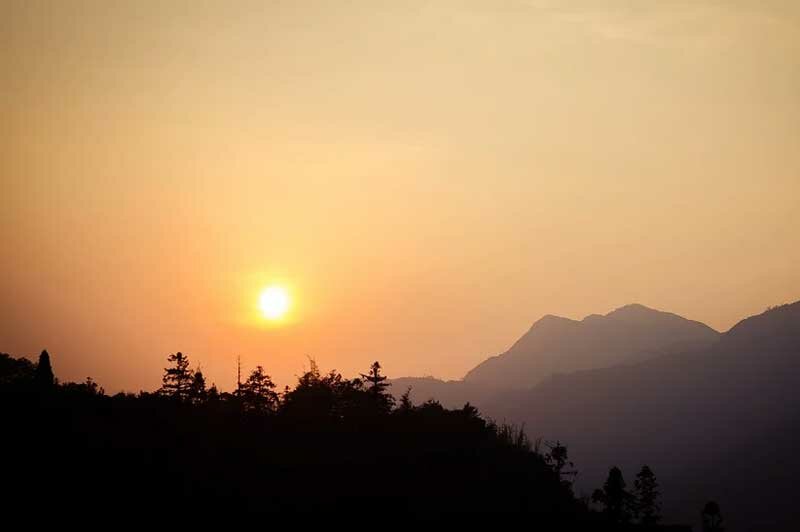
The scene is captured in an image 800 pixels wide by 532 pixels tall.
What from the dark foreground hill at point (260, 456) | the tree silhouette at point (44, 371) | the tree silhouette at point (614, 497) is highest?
the tree silhouette at point (44, 371)

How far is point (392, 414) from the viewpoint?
8494 centimetres

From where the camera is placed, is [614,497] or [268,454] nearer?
[268,454]

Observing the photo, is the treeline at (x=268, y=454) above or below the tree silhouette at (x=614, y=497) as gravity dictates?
above

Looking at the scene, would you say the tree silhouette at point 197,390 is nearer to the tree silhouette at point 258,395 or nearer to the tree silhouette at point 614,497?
the tree silhouette at point 258,395

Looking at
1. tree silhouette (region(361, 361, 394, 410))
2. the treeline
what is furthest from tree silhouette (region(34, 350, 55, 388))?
tree silhouette (region(361, 361, 394, 410))

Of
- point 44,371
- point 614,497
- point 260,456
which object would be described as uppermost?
point 44,371

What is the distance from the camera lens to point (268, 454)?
7344cm

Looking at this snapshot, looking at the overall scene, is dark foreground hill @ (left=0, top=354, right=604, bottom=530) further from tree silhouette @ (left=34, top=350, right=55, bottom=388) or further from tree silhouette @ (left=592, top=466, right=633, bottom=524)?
tree silhouette @ (left=592, top=466, right=633, bottom=524)

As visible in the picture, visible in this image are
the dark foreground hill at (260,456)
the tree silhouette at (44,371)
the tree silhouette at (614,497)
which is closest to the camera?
the dark foreground hill at (260,456)

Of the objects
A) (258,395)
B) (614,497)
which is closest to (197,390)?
(258,395)

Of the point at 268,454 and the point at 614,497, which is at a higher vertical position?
the point at 268,454

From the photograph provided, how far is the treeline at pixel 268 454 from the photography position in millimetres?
62375

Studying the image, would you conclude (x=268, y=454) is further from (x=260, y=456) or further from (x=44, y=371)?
(x=44, y=371)

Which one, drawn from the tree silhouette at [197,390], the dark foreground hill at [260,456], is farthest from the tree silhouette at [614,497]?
the tree silhouette at [197,390]
